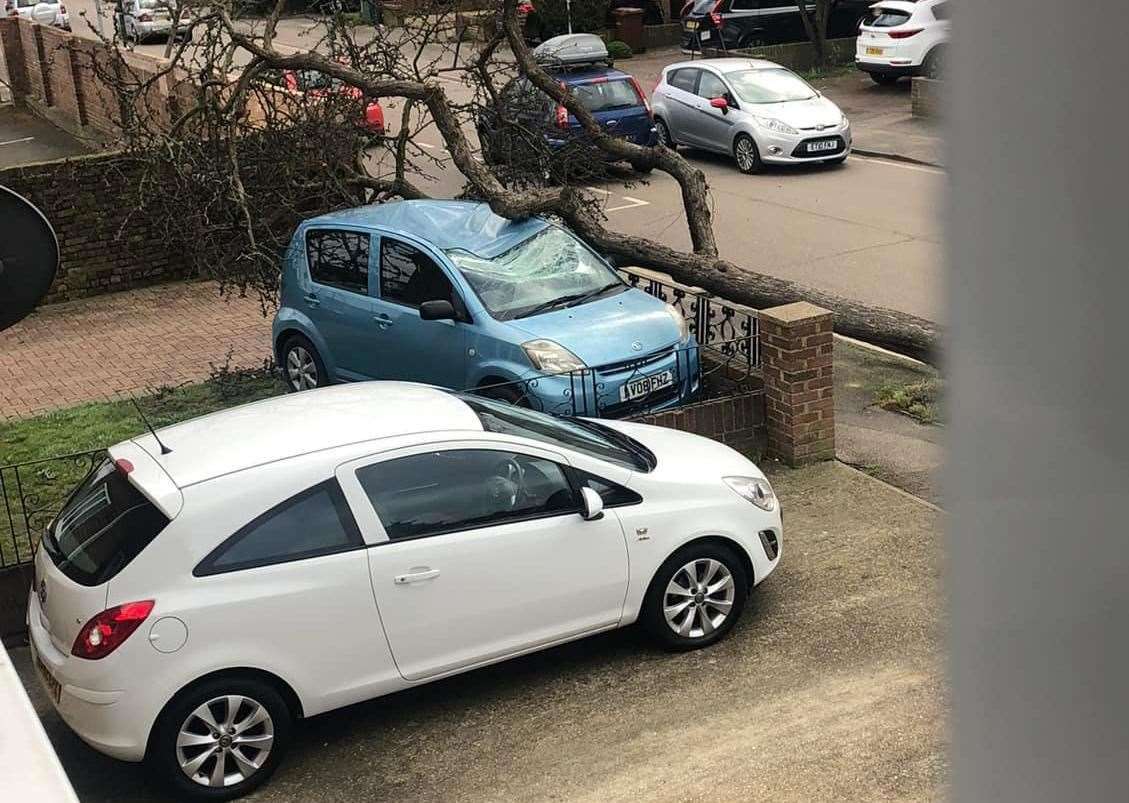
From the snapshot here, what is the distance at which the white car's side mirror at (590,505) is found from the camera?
648 centimetres

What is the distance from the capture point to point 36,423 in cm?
1171

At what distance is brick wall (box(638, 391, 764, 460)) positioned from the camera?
9.31 m

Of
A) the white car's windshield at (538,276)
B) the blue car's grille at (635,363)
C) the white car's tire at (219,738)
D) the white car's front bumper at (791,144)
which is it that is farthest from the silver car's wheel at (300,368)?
the white car's front bumper at (791,144)

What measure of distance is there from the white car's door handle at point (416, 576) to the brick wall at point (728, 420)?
3.31 m

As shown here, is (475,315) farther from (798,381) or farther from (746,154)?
(746,154)

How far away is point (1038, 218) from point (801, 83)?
72.1 feet

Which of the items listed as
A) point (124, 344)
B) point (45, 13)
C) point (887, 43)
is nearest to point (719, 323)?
point (124, 344)

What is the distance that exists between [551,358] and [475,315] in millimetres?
711

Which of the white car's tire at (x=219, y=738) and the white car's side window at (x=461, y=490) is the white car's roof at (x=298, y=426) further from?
the white car's tire at (x=219, y=738)

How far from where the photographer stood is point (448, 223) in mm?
10633

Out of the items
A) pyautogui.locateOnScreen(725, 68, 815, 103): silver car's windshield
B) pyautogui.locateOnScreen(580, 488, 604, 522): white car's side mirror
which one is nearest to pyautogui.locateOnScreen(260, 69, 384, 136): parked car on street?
pyautogui.locateOnScreen(580, 488, 604, 522): white car's side mirror

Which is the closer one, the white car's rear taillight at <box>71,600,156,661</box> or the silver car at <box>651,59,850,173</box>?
the white car's rear taillight at <box>71,600,156,661</box>

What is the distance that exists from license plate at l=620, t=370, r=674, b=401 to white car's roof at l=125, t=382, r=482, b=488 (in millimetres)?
2400

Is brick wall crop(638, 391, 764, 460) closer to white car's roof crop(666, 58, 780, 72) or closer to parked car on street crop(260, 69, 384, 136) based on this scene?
parked car on street crop(260, 69, 384, 136)
